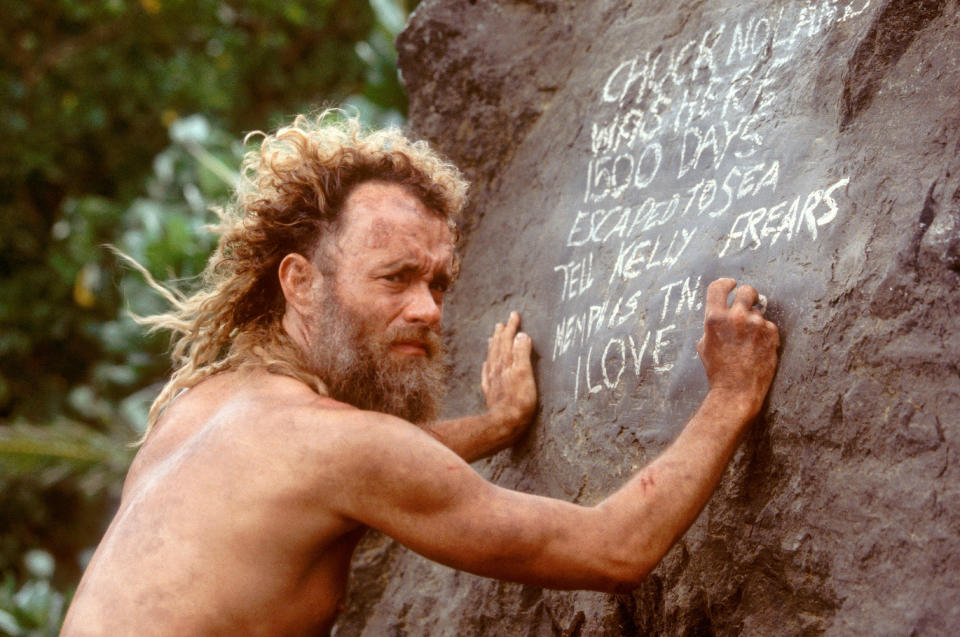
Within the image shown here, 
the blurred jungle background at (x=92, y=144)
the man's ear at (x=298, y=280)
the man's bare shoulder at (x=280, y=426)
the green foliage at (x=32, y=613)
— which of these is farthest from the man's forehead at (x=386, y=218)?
the blurred jungle background at (x=92, y=144)

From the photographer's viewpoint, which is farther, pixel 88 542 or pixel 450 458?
pixel 88 542

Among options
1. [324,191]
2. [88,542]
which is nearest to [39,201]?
[88,542]

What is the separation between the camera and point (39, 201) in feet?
29.9

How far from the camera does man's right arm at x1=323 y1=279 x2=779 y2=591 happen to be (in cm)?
208

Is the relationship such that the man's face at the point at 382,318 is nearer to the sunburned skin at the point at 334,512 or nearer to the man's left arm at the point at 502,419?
the sunburned skin at the point at 334,512

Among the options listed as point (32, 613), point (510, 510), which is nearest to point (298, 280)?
point (510, 510)

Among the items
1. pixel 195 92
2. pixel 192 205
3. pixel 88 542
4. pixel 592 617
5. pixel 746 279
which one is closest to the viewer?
pixel 746 279

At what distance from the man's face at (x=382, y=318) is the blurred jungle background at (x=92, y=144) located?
15.1 feet

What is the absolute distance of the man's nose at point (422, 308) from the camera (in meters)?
2.53

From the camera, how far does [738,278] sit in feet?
7.71

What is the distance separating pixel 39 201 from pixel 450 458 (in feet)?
25.9

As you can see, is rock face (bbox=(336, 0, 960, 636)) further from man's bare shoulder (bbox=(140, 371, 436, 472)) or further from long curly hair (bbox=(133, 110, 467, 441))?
man's bare shoulder (bbox=(140, 371, 436, 472))

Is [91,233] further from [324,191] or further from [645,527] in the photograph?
[645,527]

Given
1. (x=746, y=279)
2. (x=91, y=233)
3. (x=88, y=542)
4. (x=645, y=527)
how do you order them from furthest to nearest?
(x=88, y=542) < (x=91, y=233) < (x=746, y=279) < (x=645, y=527)
